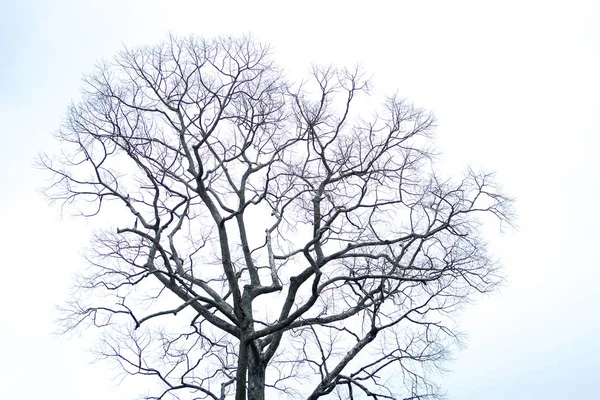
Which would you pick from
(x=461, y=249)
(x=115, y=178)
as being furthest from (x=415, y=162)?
(x=115, y=178)

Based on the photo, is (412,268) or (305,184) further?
(305,184)

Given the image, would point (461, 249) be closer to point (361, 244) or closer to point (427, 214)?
point (427, 214)

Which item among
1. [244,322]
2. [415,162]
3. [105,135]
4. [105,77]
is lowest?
[244,322]

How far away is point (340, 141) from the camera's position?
50.1 ft

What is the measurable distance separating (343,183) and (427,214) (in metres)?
1.90

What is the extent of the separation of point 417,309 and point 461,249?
5.05ft

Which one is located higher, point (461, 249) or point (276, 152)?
point (276, 152)

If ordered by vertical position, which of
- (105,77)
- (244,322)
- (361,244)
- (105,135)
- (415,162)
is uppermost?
(105,77)

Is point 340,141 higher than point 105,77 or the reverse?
the reverse

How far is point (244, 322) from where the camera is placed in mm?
14664

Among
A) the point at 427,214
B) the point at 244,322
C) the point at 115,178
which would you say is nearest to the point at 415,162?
the point at 427,214

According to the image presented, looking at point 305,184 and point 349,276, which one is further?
point 305,184

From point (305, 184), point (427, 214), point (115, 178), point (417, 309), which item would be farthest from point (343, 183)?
point (115, 178)

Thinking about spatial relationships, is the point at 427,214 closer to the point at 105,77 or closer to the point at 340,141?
the point at 340,141
